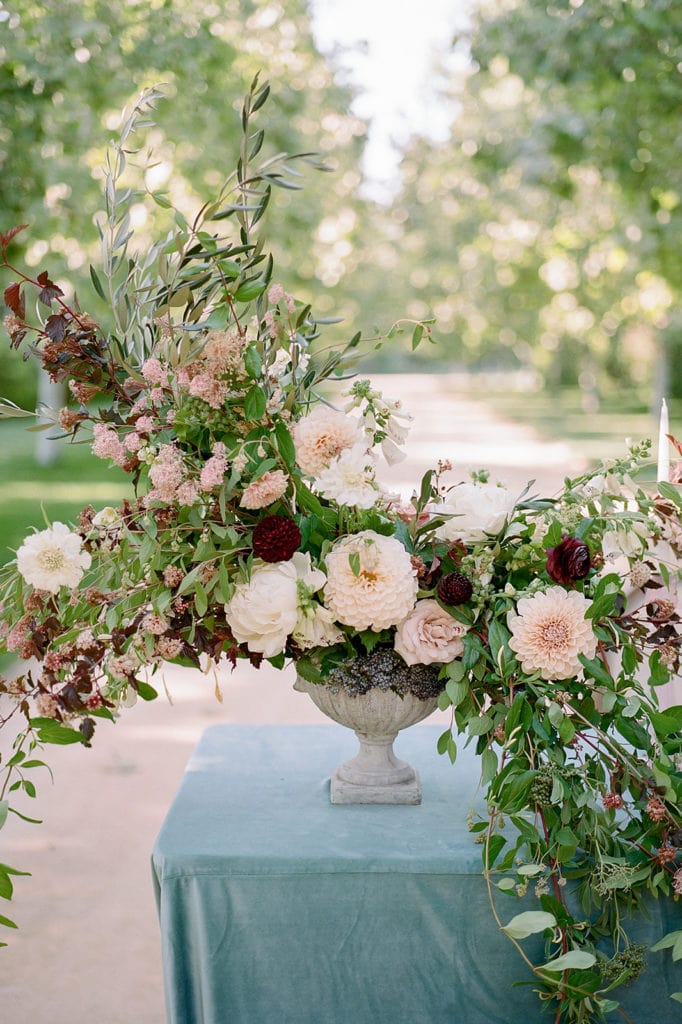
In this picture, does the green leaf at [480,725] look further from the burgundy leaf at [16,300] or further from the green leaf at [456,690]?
the burgundy leaf at [16,300]

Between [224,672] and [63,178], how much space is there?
16.2 ft

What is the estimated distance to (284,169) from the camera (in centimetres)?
170

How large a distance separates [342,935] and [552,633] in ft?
2.13

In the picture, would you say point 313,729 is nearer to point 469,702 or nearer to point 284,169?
point 469,702

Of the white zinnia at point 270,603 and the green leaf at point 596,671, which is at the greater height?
the white zinnia at point 270,603

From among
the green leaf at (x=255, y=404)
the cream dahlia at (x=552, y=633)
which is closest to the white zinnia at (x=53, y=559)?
the green leaf at (x=255, y=404)

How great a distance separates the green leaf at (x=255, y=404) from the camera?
1648 mm

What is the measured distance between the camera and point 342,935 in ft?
5.97

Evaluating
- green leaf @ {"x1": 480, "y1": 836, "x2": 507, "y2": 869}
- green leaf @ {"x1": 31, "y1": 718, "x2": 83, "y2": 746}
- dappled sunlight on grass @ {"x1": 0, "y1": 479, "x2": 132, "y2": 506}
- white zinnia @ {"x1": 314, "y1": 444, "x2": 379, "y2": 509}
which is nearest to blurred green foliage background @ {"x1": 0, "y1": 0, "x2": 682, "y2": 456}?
white zinnia @ {"x1": 314, "y1": 444, "x2": 379, "y2": 509}

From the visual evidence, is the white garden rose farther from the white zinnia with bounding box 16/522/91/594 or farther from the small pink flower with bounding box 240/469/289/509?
the white zinnia with bounding box 16/522/91/594

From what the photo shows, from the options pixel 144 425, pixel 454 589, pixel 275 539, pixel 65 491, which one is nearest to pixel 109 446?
A: pixel 144 425

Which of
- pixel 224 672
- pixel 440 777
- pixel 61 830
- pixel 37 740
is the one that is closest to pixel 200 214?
pixel 37 740

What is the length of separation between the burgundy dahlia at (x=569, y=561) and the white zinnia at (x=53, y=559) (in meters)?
0.74

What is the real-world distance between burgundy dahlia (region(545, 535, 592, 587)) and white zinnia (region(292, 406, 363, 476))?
37 centimetres
